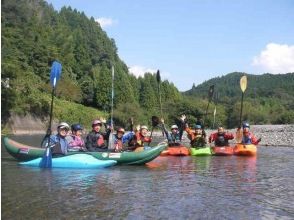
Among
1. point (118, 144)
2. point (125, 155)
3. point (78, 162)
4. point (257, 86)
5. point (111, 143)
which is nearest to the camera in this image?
point (78, 162)

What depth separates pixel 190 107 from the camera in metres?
63.7

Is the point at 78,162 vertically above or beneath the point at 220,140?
beneath

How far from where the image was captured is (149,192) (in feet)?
27.7

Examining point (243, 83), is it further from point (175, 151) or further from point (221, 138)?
point (175, 151)

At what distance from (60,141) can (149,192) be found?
13.4 feet

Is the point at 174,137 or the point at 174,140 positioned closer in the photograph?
the point at 174,140

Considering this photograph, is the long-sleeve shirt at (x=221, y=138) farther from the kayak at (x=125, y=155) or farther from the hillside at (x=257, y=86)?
the hillside at (x=257, y=86)

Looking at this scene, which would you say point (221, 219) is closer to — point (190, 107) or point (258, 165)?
point (258, 165)

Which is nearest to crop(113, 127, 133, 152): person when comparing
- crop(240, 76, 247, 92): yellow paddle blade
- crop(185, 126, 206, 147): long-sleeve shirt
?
crop(185, 126, 206, 147): long-sleeve shirt

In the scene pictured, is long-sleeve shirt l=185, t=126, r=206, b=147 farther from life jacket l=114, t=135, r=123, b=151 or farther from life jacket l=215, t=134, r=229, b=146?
life jacket l=114, t=135, r=123, b=151

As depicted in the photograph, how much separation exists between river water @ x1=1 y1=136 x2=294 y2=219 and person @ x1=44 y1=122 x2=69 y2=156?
2.30 feet

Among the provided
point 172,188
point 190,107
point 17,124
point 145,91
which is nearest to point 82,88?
point 145,91

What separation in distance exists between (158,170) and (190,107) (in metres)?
52.3

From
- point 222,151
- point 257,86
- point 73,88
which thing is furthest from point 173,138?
point 257,86
